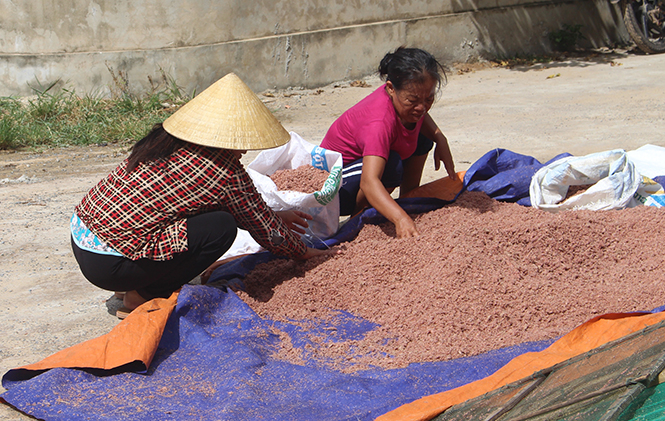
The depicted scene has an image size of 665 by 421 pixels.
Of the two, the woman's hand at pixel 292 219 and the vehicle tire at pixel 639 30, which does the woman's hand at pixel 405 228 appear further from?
the vehicle tire at pixel 639 30

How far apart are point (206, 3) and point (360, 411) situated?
5.10 meters

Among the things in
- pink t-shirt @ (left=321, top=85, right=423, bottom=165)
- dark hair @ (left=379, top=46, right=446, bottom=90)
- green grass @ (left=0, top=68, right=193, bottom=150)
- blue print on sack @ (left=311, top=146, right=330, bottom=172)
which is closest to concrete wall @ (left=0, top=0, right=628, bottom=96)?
green grass @ (left=0, top=68, right=193, bottom=150)

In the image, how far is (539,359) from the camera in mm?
1715

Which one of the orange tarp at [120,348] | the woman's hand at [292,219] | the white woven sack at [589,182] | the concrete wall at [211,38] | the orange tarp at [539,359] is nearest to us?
the orange tarp at [539,359]

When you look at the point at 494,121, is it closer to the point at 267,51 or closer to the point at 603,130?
the point at 603,130

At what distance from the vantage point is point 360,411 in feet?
5.28

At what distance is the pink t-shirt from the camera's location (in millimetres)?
2581

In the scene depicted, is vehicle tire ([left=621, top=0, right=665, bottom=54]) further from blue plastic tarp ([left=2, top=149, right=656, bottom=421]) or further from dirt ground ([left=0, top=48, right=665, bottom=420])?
blue plastic tarp ([left=2, top=149, right=656, bottom=421])

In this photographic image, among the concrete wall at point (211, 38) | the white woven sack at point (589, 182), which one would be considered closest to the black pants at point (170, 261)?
the white woven sack at point (589, 182)

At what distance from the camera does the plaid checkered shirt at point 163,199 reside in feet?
6.63

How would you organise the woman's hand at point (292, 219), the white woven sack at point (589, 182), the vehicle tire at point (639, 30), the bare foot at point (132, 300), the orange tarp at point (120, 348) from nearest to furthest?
the orange tarp at point (120, 348) → the bare foot at point (132, 300) → the woman's hand at point (292, 219) → the white woven sack at point (589, 182) → the vehicle tire at point (639, 30)

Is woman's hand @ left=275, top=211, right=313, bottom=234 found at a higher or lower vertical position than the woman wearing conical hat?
lower

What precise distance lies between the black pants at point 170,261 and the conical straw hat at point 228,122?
0.91 feet

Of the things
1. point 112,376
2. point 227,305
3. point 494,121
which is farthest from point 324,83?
point 112,376
